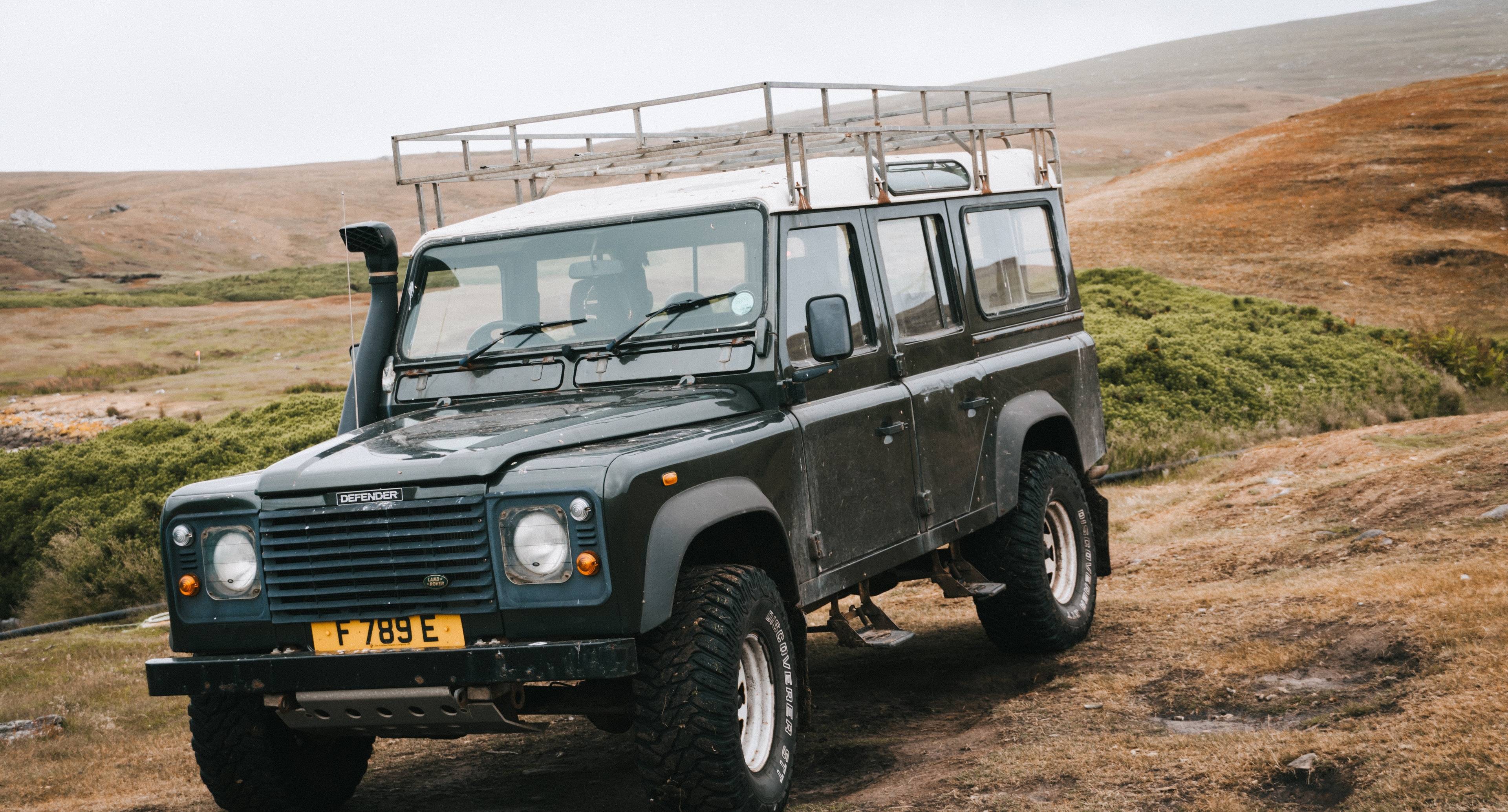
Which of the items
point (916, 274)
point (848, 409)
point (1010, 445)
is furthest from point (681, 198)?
point (1010, 445)

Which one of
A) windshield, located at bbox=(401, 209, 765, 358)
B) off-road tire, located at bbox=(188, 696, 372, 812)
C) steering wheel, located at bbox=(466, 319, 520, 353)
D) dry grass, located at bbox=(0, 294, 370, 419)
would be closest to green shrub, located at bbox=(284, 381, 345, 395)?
dry grass, located at bbox=(0, 294, 370, 419)

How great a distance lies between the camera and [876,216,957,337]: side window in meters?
6.46

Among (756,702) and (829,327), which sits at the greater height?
(829,327)

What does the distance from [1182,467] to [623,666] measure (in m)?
11.3

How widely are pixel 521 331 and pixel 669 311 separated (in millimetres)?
675

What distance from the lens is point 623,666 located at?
166 inches

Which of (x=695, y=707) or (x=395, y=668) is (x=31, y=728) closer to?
(x=395, y=668)

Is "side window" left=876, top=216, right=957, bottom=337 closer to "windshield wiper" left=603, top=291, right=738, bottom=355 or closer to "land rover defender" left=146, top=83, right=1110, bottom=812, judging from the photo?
"land rover defender" left=146, top=83, right=1110, bottom=812

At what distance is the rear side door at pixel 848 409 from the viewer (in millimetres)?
5539

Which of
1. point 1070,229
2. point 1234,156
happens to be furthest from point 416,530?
point 1234,156

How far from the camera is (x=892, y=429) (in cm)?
602

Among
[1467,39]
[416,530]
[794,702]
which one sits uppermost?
[1467,39]

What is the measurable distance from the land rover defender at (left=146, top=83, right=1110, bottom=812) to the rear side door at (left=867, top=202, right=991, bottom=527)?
0.02 meters

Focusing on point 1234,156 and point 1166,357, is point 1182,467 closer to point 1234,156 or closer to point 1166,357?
point 1166,357
